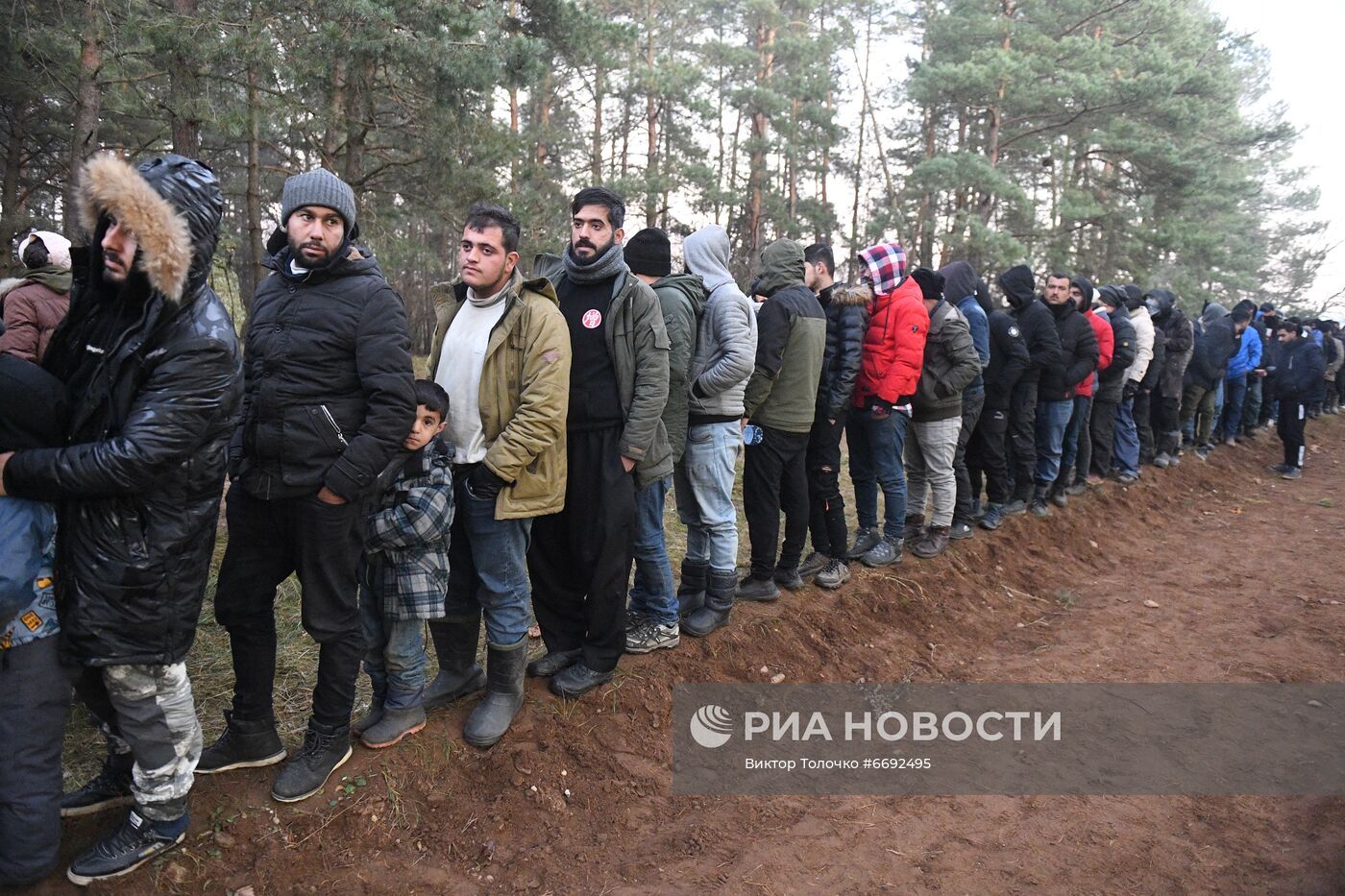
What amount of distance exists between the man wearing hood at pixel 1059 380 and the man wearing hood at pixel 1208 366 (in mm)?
4857

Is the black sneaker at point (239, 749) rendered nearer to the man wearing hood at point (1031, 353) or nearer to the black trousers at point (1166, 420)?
the man wearing hood at point (1031, 353)

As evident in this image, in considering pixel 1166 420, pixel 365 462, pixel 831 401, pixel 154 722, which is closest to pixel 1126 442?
pixel 1166 420

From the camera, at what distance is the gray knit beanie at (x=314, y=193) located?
2900 millimetres

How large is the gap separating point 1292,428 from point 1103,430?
198 inches

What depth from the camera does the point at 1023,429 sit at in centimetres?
807

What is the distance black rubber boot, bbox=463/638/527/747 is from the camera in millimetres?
3789

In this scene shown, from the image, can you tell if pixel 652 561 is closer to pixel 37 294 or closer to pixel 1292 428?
pixel 37 294

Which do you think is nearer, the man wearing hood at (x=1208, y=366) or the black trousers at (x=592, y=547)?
the black trousers at (x=592, y=547)

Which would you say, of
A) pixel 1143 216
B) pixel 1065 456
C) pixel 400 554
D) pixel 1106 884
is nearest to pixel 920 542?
pixel 1065 456

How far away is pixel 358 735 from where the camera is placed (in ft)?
11.9

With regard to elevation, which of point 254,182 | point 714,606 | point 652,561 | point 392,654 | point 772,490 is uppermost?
point 254,182

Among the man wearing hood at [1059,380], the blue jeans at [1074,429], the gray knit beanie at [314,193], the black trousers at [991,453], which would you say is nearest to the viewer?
the gray knit beanie at [314,193]

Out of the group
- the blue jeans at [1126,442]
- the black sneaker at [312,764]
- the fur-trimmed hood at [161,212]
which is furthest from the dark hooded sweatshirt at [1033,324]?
the fur-trimmed hood at [161,212]

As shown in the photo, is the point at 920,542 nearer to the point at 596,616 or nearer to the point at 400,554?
the point at 596,616
